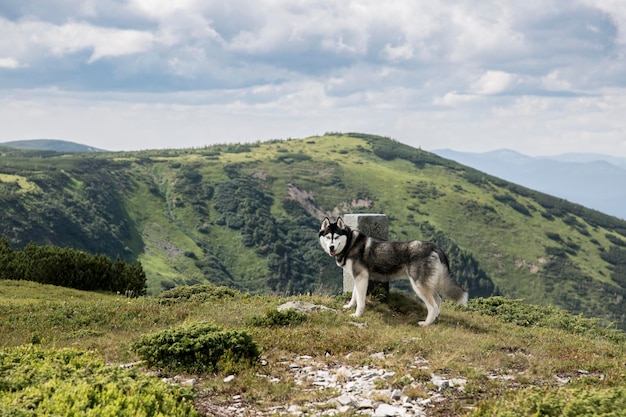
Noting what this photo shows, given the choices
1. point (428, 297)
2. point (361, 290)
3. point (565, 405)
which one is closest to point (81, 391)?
point (565, 405)

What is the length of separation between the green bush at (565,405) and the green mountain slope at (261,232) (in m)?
117

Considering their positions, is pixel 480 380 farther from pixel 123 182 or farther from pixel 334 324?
pixel 123 182

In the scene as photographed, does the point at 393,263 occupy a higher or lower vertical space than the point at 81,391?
higher

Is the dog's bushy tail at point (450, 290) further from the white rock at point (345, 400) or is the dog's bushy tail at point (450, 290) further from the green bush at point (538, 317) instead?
the green bush at point (538, 317)

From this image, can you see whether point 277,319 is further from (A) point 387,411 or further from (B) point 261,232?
(B) point 261,232

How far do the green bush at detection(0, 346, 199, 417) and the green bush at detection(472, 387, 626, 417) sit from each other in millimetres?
4612

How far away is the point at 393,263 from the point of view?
16359mm

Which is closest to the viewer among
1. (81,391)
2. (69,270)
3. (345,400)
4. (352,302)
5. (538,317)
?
(81,391)

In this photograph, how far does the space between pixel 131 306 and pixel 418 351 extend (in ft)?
35.8

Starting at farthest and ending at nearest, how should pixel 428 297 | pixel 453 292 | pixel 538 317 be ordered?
pixel 538 317, pixel 428 297, pixel 453 292

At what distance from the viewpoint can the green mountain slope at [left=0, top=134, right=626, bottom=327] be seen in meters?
141

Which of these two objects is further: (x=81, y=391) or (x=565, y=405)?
(x=81, y=391)

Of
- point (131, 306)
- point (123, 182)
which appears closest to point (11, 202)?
point (123, 182)

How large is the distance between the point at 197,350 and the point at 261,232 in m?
155
